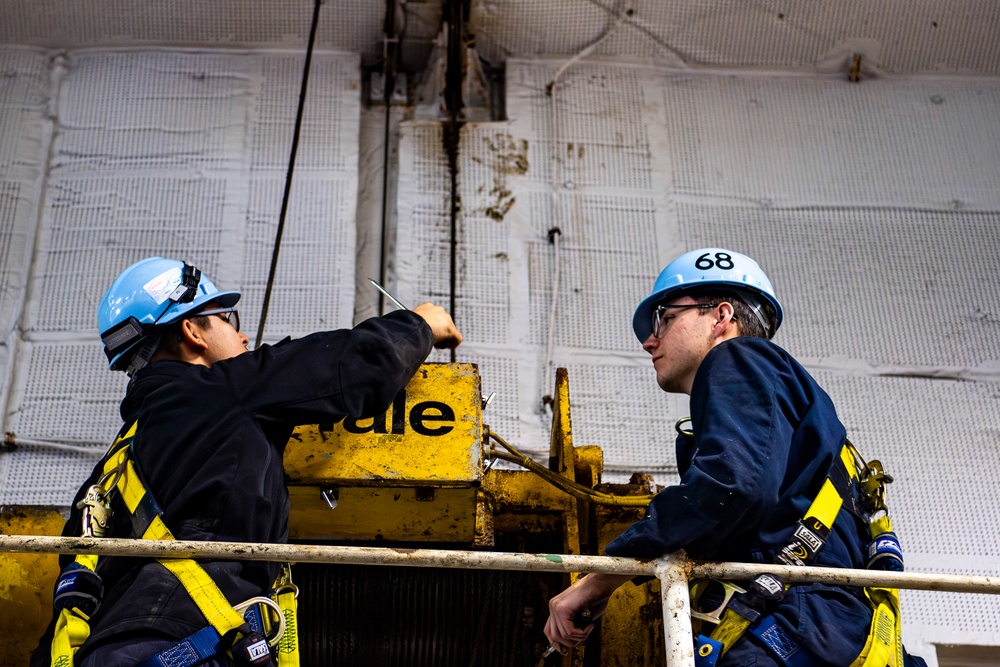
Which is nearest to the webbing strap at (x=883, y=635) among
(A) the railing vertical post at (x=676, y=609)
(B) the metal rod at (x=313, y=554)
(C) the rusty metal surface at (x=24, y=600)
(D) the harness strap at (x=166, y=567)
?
→ (A) the railing vertical post at (x=676, y=609)

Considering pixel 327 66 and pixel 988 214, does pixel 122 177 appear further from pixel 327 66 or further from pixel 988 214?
pixel 988 214

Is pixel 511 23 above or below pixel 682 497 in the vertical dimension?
above

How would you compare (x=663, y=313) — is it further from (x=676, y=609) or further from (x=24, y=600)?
(x=24, y=600)

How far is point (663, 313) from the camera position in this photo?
3721mm

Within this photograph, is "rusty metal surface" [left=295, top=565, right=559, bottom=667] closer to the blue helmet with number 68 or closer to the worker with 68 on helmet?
the worker with 68 on helmet

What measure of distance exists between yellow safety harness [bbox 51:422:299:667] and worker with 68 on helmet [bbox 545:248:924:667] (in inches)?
30.1

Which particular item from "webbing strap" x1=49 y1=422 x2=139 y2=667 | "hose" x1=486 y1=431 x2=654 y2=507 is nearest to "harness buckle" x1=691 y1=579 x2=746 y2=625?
"hose" x1=486 y1=431 x2=654 y2=507

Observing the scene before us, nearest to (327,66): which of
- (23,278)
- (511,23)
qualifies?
(511,23)

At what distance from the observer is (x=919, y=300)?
6277 mm

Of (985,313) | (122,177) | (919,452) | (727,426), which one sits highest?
(122,177)

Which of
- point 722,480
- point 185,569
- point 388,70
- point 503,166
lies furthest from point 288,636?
point 388,70

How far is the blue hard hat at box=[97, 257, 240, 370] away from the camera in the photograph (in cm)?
360

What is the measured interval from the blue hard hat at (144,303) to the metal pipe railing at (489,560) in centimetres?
88

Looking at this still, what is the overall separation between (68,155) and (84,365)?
4.48 ft
